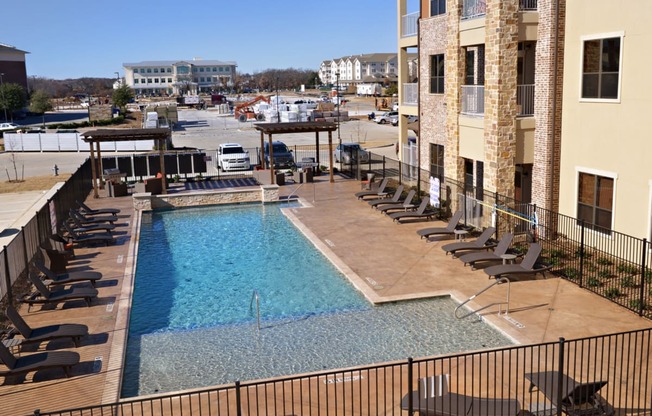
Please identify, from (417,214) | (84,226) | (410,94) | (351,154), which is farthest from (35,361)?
(351,154)

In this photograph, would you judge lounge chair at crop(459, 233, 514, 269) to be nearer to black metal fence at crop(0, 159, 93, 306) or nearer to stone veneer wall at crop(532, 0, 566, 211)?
stone veneer wall at crop(532, 0, 566, 211)

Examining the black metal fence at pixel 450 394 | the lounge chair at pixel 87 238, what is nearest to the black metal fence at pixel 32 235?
the lounge chair at pixel 87 238

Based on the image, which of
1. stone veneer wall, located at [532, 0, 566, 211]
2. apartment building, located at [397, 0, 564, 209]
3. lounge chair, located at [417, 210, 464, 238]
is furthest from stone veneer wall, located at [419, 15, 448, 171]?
lounge chair, located at [417, 210, 464, 238]

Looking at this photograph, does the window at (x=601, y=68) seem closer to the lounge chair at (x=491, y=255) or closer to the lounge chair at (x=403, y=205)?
the lounge chair at (x=491, y=255)

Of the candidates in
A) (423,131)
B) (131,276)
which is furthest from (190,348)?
(423,131)

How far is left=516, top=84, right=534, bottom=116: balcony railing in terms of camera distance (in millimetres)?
23578

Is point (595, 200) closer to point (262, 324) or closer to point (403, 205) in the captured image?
point (403, 205)

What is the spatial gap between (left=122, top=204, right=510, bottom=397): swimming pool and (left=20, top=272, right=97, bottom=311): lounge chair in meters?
1.26

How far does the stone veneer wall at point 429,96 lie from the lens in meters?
29.6

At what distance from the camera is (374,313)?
16266 millimetres

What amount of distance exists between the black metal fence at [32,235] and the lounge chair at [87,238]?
2.05 ft

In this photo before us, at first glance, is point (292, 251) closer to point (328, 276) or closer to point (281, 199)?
point (328, 276)

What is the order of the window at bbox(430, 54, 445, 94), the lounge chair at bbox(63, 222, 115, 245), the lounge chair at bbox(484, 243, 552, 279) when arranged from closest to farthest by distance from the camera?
the lounge chair at bbox(484, 243, 552, 279), the lounge chair at bbox(63, 222, 115, 245), the window at bbox(430, 54, 445, 94)

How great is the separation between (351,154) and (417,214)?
1345 cm
